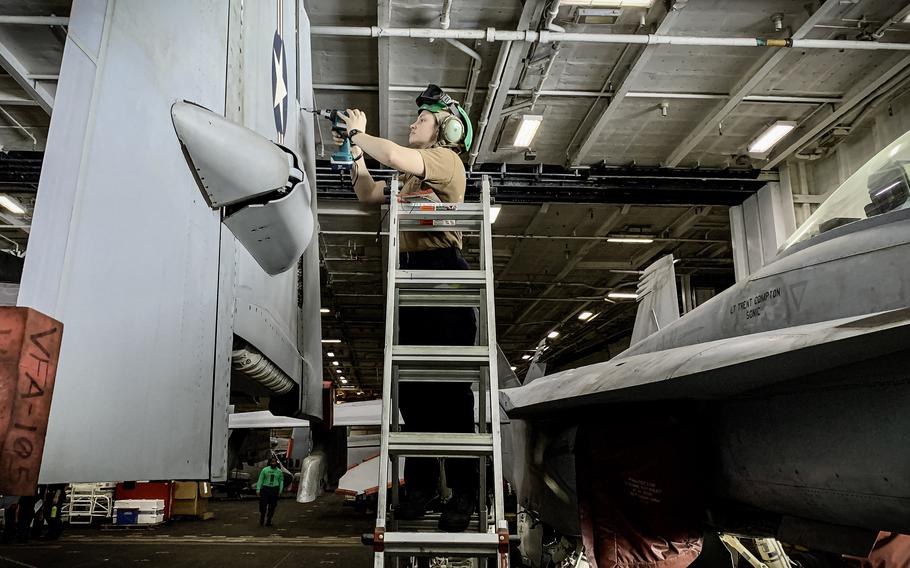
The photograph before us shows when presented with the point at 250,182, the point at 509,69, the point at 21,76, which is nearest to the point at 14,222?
the point at 21,76

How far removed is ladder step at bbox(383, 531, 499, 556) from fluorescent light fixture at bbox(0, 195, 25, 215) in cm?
1324

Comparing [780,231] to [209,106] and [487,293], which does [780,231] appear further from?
[209,106]

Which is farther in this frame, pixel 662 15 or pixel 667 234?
pixel 667 234

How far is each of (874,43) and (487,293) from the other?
24.6ft

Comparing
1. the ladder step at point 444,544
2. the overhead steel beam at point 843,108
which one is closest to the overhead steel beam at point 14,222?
the ladder step at point 444,544

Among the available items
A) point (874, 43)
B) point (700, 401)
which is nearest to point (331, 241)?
point (874, 43)

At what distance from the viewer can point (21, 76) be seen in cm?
836

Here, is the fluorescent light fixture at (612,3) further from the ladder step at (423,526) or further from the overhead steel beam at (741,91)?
the ladder step at (423,526)

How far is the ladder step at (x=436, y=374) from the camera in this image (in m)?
2.95

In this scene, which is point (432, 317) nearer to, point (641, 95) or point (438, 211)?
point (438, 211)

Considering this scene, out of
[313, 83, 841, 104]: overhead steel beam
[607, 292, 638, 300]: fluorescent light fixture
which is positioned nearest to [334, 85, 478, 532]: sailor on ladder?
[313, 83, 841, 104]: overhead steel beam

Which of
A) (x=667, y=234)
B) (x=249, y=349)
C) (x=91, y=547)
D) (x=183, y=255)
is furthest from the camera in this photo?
(x=667, y=234)

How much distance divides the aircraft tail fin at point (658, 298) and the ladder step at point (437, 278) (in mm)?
5203

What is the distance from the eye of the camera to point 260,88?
262cm
